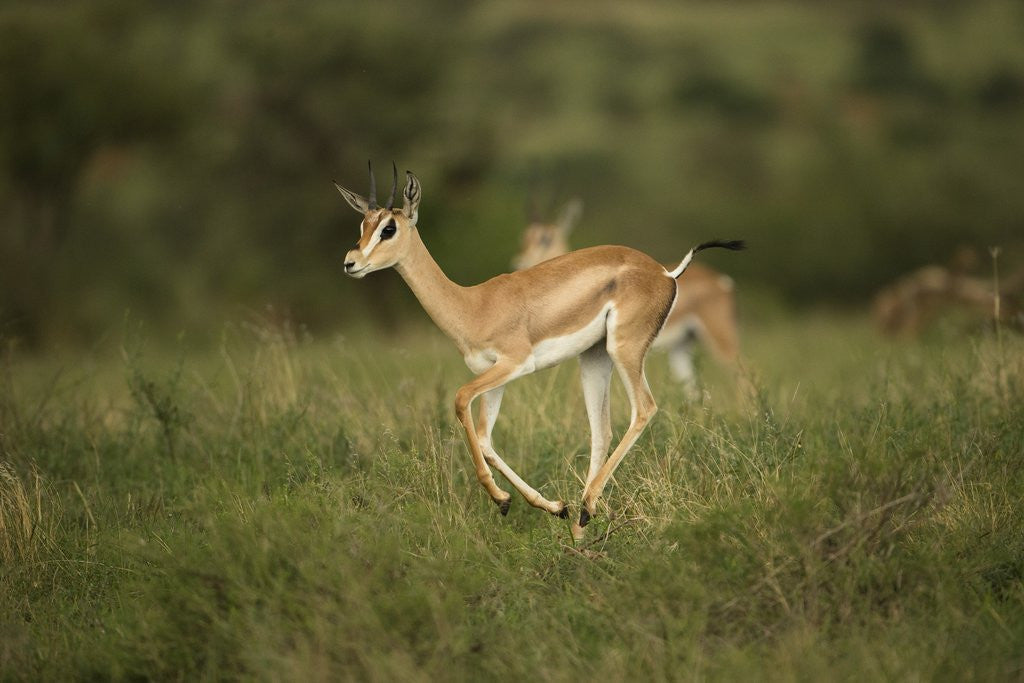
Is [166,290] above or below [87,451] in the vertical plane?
below

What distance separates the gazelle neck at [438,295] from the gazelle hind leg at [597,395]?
67 cm

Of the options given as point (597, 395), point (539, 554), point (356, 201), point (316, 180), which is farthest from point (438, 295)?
point (316, 180)

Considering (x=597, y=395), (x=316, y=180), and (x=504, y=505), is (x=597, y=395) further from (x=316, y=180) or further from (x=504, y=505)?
(x=316, y=180)

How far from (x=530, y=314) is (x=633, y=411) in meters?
0.63

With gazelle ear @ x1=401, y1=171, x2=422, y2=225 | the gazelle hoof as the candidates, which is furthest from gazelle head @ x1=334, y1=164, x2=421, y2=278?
the gazelle hoof

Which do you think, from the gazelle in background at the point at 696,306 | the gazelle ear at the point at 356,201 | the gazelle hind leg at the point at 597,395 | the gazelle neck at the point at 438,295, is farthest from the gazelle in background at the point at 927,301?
the gazelle ear at the point at 356,201

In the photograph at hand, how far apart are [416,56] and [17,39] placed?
21.1 ft

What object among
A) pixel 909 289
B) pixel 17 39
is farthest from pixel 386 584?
pixel 17 39

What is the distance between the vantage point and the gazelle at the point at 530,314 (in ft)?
17.7

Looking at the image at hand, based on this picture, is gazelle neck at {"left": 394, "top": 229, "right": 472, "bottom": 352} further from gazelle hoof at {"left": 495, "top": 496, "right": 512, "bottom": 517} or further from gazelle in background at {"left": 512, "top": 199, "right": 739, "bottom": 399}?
gazelle in background at {"left": 512, "top": 199, "right": 739, "bottom": 399}

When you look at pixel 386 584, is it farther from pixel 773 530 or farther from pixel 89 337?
pixel 89 337

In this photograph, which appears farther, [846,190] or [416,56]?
[846,190]

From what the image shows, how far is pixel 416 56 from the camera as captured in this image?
21.0 metres

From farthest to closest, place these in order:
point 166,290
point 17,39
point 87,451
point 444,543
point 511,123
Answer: point 511,123, point 166,290, point 17,39, point 87,451, point 444,543
